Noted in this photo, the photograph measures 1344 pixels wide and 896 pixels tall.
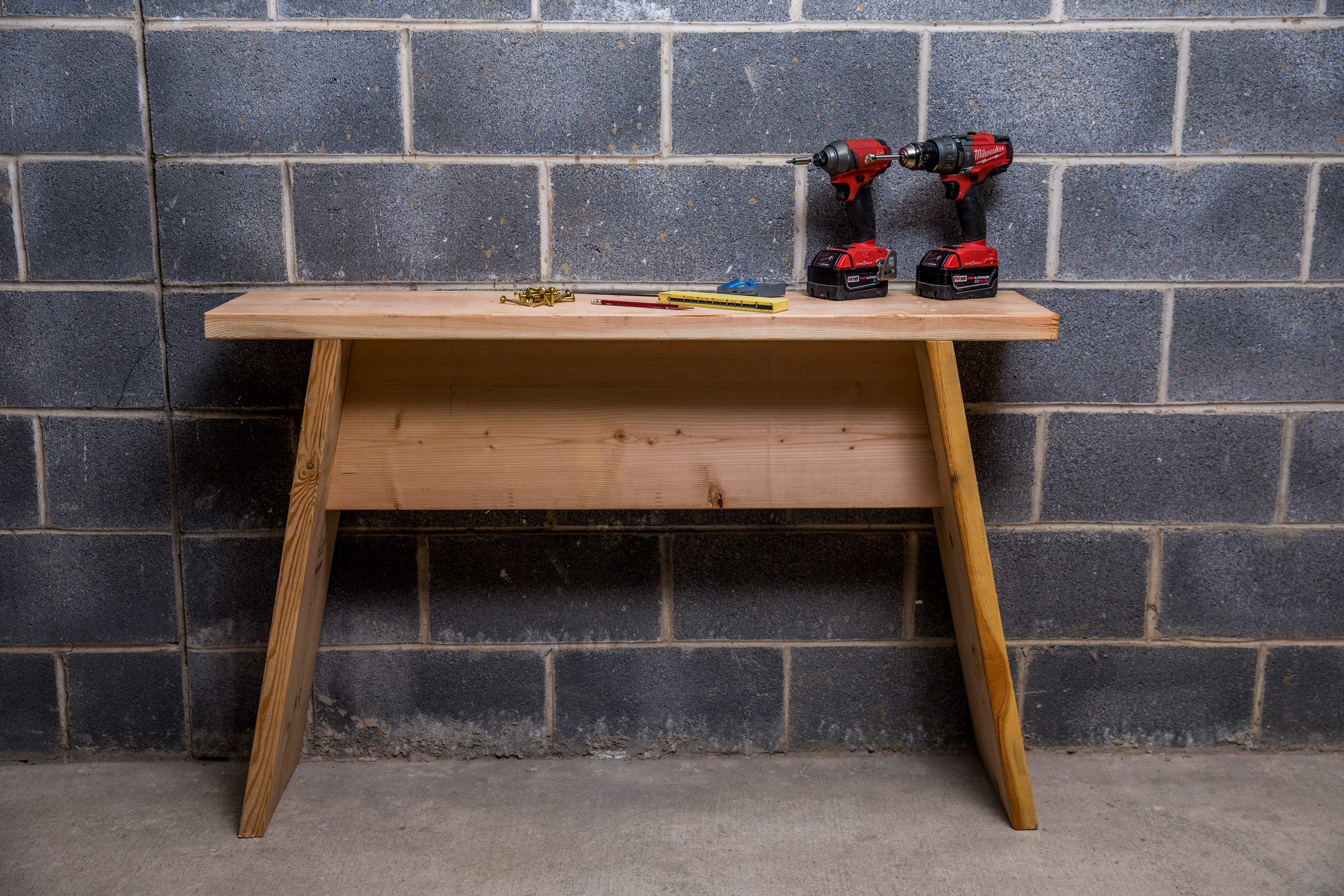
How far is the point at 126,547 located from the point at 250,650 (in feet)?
0.95

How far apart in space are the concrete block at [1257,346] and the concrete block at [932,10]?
1.83ft

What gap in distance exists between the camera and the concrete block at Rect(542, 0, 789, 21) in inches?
71.4

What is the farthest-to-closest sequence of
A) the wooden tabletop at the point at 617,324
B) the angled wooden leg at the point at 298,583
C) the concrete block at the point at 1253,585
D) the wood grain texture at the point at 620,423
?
the concrete block at the point at 1253,585, the wood grain texture at the point at 620,423, the angled wooden leg at the point at 298,583, the wooden tabletop at the point at 617,324

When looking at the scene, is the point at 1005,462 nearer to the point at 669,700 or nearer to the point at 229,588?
the point at 669,700

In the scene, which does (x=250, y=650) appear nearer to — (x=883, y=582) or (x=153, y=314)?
(x=153, y=314)

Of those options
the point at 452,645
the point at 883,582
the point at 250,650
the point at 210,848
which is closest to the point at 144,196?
the point at 250,650

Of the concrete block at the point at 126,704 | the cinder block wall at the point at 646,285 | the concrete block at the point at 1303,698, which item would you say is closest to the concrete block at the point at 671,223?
the cinder block wall at the point at 646,285

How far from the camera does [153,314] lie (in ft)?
6.25

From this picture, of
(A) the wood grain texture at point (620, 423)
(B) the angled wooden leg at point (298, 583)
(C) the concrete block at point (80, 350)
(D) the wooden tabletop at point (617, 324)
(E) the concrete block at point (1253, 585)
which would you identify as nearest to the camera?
(D) the wooden tabletop at point (617, 324)

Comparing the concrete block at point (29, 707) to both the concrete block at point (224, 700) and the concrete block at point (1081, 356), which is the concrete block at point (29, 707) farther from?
the concrete block at point (1081, 356)

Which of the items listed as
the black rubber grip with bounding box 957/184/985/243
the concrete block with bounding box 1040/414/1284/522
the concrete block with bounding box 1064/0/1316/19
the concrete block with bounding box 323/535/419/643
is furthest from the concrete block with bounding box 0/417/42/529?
the concrete block with bounding box 1064/0/1316/19

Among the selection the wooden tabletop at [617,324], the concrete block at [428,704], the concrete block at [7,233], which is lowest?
the concrete block at [428,704]

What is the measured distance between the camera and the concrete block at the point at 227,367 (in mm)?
1913

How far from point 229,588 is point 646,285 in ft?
3.09
